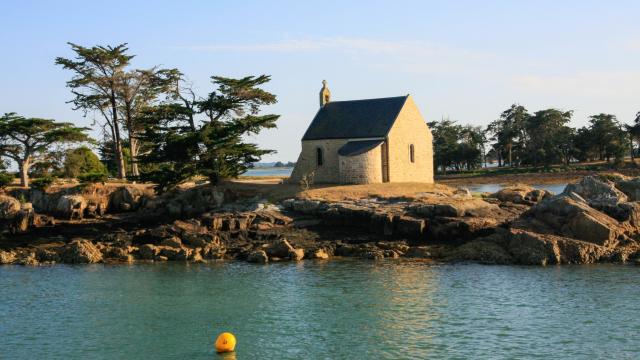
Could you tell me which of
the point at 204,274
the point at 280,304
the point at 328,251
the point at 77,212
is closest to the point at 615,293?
the point at 280,304

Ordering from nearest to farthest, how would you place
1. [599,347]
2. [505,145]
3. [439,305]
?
[599,347], [439,305], [505,145]

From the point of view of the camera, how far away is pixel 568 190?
4397cm

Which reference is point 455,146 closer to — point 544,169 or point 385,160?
point 544,169

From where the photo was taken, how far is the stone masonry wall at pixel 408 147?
51500mm

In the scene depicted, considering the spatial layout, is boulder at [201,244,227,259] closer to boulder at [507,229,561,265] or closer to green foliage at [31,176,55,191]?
boulder at [507,229,561,265]

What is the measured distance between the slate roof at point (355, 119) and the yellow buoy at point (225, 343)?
31482 mm

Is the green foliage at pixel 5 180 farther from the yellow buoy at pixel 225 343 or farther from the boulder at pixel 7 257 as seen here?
the yellow buoy at pixel 225 343

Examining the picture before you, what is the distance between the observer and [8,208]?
4797 centimetres

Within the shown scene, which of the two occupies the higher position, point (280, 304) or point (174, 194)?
point (174, 194)

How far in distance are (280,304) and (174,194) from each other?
24935 mm

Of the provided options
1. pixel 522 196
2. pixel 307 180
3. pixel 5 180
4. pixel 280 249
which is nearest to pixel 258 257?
pixel 280 249

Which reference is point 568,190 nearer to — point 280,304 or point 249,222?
point 249,222

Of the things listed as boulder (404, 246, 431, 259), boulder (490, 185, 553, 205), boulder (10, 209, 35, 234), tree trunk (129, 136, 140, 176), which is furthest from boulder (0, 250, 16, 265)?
boulder (490, 185, 553, 205)

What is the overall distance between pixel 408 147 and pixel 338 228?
13.7 metres
